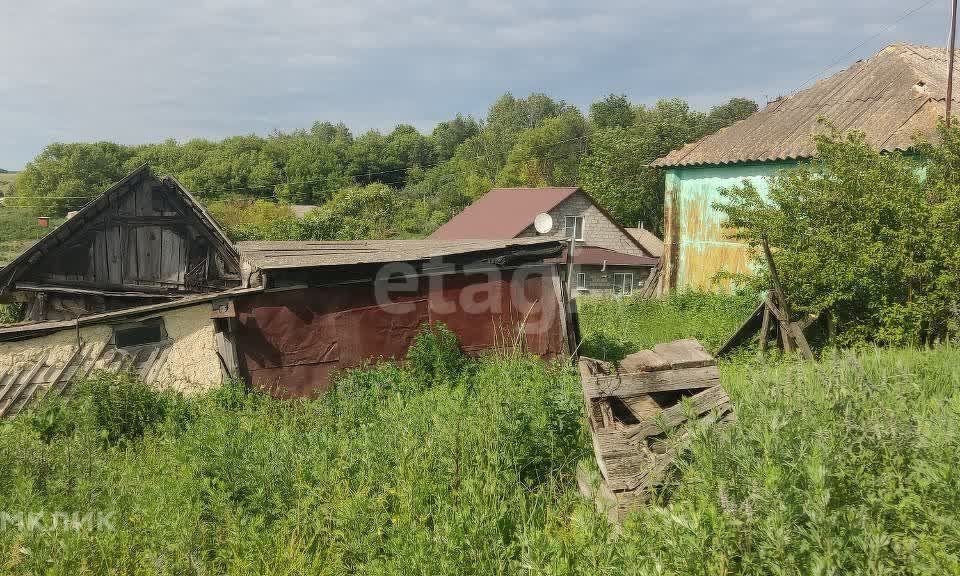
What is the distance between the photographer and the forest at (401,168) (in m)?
42.9

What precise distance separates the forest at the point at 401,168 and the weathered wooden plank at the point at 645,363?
34204 millimetres

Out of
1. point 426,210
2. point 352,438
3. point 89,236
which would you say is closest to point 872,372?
point 352,438

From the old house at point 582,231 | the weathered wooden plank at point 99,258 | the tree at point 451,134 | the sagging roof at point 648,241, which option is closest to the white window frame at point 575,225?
the old house at point 582,231

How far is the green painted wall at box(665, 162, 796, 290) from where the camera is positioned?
52.3 feet

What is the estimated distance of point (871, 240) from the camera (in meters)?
8.70

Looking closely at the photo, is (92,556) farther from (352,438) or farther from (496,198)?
(496,198)

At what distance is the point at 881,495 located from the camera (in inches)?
122

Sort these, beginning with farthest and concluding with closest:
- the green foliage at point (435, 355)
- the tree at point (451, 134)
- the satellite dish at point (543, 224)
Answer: the tree at point (451, 134) → the satellite dish at point (543, 224) → the green foliage at point (435, 355)

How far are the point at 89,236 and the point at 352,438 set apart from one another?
8.82 metres

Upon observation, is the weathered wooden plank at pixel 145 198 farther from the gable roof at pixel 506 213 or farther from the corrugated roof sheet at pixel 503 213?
the corrugated roof sheet at pixel 503 213

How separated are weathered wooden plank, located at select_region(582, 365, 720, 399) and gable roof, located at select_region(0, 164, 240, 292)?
9.10 m

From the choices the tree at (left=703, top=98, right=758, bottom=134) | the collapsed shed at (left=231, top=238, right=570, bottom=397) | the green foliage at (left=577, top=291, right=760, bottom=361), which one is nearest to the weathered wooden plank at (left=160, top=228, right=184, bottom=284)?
the collapsed shed at (left=231, top=238, right=570, bottom=397)

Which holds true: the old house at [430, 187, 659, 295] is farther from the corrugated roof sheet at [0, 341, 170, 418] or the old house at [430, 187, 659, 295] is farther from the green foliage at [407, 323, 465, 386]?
the corrugated roof sheet at [0, 341, 170, 418]

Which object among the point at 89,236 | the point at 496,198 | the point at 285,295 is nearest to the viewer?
the point at 285,295
